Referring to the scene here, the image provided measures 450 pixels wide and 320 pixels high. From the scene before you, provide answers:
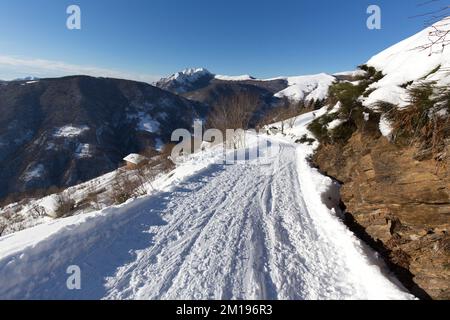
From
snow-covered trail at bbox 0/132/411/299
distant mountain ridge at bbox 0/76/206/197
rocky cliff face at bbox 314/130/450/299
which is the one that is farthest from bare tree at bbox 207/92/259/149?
distant mountain ridge at bbox 0/76/206/197

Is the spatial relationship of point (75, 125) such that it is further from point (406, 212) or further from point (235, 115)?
point (406, 212)

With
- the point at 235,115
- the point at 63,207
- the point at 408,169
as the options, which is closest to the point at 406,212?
the point at 408,169

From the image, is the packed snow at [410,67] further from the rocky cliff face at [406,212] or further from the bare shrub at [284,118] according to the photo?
the bare shrub at [284,118]

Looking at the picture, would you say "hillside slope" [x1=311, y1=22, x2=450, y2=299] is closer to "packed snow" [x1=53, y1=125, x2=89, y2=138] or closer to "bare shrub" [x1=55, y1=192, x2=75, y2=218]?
"bare shrub" [x1=55, y1=192, x2=75, y2=218]

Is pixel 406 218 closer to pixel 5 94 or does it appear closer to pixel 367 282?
pixel 367 282

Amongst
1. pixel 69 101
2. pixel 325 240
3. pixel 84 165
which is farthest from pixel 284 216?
pixel 69 101
